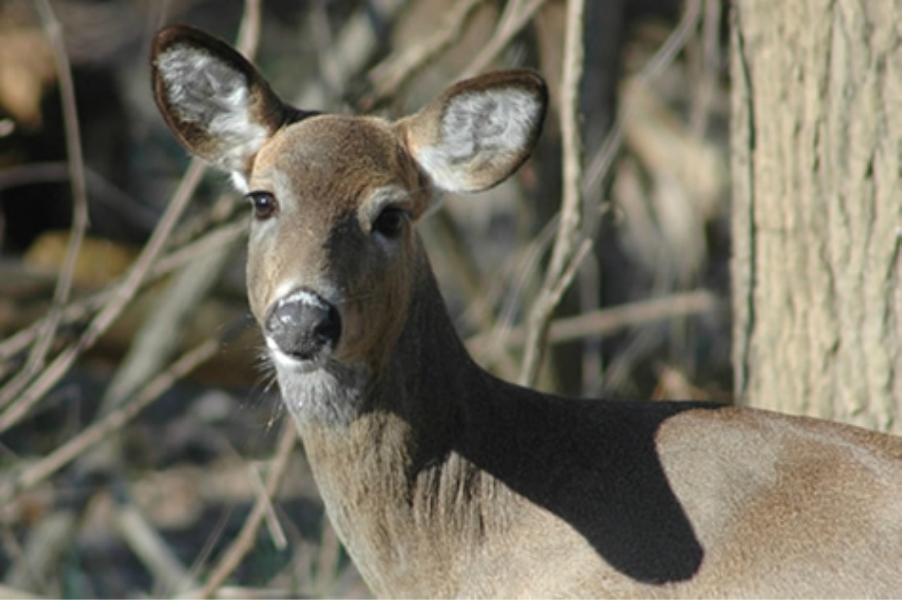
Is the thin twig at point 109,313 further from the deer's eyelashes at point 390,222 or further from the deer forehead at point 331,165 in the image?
the deer's eyelashes at point 390,222

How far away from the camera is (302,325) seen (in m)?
4.16

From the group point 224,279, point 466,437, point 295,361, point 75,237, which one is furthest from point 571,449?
point 224,279

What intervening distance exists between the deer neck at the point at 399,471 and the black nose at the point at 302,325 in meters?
0.41

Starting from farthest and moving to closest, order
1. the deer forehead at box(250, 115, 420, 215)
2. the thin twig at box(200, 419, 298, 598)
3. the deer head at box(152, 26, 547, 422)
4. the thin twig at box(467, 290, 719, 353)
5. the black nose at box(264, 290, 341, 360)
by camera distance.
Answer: the thin twig at box(467, 290, 719, 353) < the thin twig at box(200, 419, 298, 598) < the deer forehead at box(250, 115, 420, 215) < the deer head at box(152, 26, 547, 422) < the black nose at box(264, 290, 341, 360)

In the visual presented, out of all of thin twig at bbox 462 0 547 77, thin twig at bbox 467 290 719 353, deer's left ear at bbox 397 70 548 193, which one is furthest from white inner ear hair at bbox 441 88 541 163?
thin twig at bbox 467 290 719 353

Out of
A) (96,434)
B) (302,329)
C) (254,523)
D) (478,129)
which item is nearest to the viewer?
(302,329)

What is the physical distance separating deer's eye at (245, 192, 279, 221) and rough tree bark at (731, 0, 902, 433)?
1.84 meters

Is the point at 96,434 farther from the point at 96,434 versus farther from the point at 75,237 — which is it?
the point at 75,237

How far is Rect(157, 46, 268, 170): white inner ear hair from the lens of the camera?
15.7 feet

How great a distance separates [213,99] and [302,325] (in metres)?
0.97

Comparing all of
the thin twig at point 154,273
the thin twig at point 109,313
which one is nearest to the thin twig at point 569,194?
the thin twig at point 109,313

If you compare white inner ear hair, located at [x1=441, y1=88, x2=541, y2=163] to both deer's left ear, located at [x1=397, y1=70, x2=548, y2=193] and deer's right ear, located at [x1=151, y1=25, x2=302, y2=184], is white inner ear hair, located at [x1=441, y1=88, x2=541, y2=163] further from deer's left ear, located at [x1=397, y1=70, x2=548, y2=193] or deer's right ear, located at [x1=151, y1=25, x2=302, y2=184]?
deer's right ear, located at [x1=151, y1=25, x2=302, y2=184]

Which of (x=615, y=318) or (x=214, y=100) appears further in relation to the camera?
(x=615, y=318)

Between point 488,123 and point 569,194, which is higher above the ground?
point 488,123
